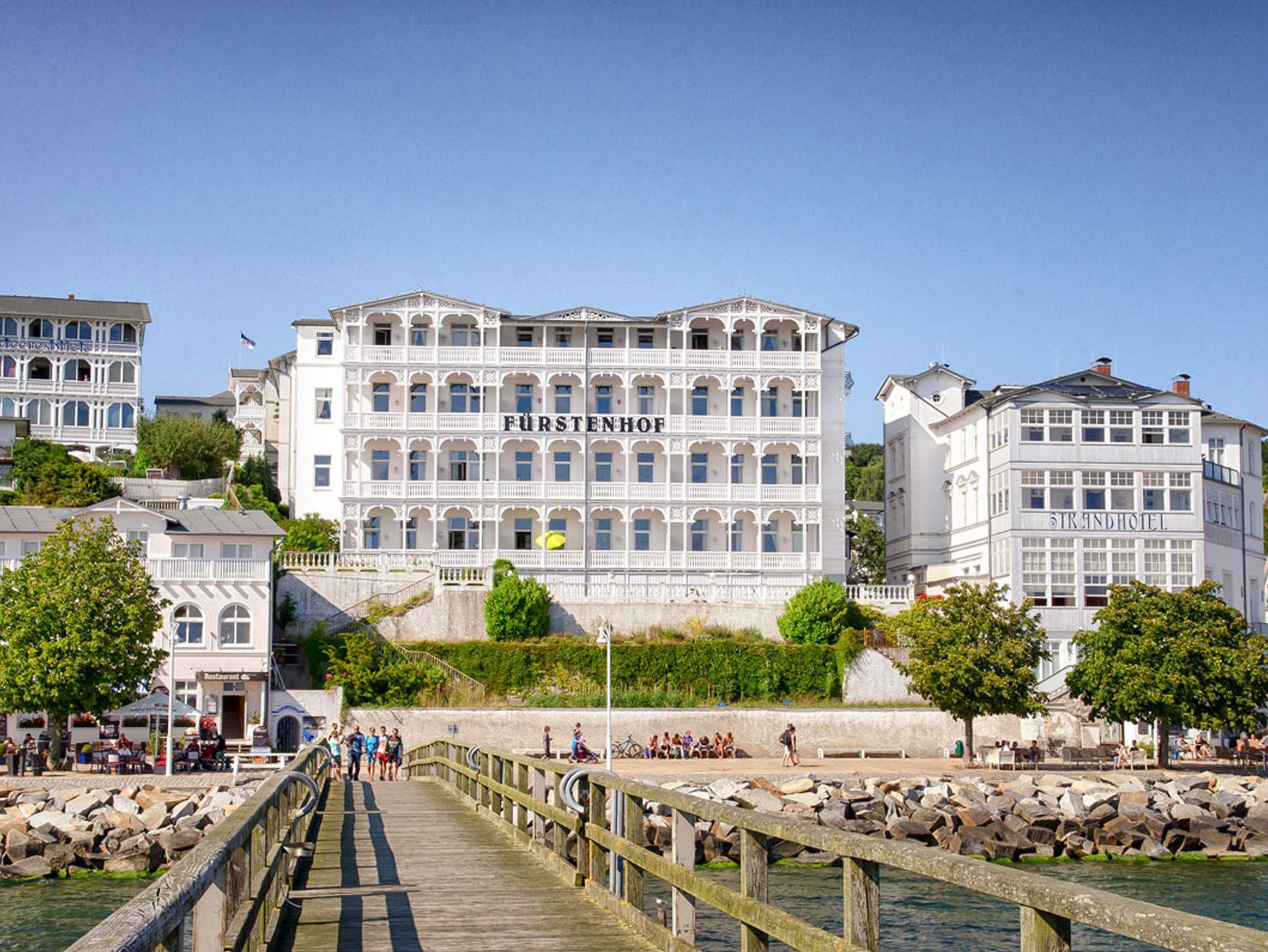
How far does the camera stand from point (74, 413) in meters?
86.4

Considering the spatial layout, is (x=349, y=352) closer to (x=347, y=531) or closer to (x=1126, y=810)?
(x=347, y=531)

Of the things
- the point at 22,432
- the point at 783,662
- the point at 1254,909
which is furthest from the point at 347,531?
the point at 1254,909

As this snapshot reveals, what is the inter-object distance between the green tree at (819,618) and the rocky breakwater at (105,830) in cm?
2775

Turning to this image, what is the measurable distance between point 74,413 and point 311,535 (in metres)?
30.0

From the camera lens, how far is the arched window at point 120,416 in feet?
285

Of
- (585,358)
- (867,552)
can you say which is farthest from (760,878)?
(867,552)

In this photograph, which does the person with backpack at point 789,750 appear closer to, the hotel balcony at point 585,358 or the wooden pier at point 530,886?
the hotel balcony at point 585,358

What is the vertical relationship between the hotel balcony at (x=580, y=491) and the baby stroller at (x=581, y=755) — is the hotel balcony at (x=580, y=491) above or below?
above

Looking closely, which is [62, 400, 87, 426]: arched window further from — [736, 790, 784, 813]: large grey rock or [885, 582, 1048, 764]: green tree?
[736, 790, 784, 813]: large grey rock

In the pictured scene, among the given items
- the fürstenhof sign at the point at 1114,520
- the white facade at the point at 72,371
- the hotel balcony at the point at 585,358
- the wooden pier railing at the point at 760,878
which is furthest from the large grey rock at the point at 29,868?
the white facade at the point at 72,371

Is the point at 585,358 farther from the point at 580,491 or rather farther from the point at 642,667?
the point at 642,667

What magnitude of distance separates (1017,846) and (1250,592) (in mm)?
39811

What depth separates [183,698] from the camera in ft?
168

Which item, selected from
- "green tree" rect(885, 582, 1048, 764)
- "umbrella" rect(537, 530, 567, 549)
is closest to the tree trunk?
"umbrella" rect(537, 530, 567, 549)
